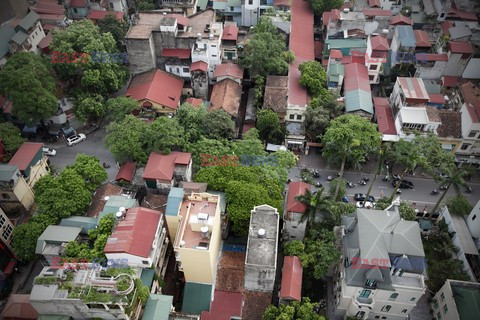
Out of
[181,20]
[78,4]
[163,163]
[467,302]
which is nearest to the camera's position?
[467,302]

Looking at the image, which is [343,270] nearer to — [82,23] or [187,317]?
[187,317]

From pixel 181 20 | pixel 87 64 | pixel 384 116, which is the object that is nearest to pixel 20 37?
pixel 87 64

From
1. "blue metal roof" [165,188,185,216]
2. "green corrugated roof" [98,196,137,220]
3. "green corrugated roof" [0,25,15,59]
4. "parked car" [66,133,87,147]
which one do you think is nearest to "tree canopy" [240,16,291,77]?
"parked car" [66,133,87,147]

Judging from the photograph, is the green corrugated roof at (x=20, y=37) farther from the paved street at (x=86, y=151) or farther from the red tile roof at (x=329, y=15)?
the red tile roof at (x=329, y=15)

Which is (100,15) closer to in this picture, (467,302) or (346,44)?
(346,44)

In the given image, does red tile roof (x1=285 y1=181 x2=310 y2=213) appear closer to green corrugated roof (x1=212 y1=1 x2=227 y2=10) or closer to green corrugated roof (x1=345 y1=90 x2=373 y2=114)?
green corrugated roof (x1=345 y1=90 x2=373 y2=114)

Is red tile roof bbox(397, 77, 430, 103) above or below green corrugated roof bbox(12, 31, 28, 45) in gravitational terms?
below

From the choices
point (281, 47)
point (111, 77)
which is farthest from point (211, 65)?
point (111, 77)
